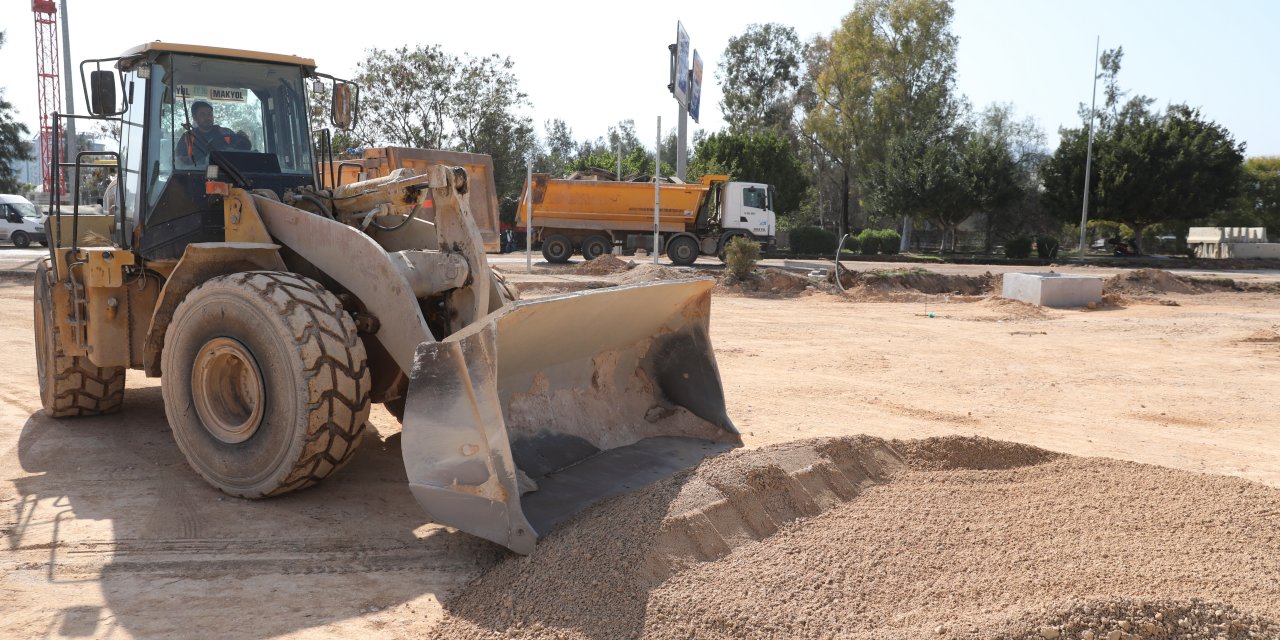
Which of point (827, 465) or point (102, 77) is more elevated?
point (102, 77)

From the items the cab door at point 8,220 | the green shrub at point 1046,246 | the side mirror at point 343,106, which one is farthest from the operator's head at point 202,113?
the green shrub at point 1046,246

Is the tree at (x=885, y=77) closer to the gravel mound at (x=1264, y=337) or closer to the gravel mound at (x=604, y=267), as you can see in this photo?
the gravel mound at (x=604, y=267)

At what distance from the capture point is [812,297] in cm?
1889

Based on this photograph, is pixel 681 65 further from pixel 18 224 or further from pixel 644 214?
pixel 18 224

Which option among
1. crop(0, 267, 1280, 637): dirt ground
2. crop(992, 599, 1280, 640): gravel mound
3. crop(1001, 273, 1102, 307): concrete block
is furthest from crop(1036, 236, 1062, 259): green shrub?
crop(992, 599, 1280, 640): gravel mound

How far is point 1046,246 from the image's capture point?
3478 centimetres

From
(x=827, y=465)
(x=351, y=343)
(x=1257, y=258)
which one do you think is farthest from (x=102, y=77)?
(x=1257, y=258)

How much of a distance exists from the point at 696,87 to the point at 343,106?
21.7 m

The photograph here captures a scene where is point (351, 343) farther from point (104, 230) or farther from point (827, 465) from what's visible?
point (104, 230)

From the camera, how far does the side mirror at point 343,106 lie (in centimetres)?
607

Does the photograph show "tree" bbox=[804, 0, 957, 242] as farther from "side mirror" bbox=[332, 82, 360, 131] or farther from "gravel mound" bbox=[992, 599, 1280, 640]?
"gravel mound" bbox=[992, 599, 1280, 640]

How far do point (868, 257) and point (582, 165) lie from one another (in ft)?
60.8


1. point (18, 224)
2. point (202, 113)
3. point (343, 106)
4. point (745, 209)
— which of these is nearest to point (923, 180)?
point (745, 209)

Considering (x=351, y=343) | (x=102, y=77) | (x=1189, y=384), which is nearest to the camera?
(x=351, y=343)
